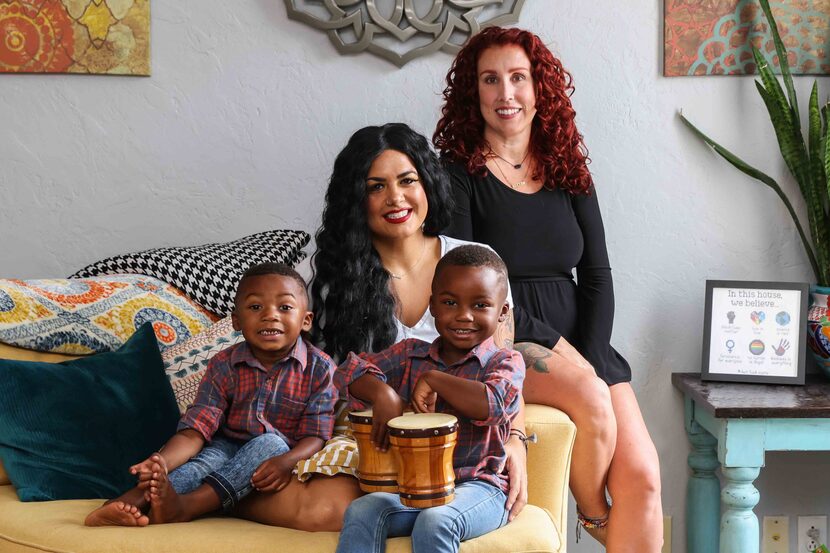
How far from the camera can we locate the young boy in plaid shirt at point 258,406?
181 centimetres

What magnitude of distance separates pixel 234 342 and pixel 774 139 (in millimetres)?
1794

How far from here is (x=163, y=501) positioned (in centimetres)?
170

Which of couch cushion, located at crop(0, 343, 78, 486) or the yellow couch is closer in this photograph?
the yellow couch

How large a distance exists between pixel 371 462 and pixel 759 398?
1340mm

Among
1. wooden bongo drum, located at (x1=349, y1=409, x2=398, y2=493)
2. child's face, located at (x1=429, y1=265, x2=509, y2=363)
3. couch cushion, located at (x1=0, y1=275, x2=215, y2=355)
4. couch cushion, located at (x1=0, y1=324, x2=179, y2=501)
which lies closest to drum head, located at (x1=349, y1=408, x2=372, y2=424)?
wooden bongo drum, located at (x1=349, y1=409, x2=398, y2=493)

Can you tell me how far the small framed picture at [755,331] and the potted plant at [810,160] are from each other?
5 centimetres

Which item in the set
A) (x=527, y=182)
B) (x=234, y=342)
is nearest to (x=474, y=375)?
(x=234, y=342)

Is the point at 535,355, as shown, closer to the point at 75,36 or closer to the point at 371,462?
the point at 371,462

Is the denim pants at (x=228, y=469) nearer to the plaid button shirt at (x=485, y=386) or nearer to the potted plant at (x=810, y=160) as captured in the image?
the plaid button shirt at (x=485, y=386)

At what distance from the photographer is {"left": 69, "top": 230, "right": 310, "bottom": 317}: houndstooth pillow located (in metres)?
2.38

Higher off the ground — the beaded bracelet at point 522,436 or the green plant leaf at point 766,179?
the green plant leaf at point 766,179

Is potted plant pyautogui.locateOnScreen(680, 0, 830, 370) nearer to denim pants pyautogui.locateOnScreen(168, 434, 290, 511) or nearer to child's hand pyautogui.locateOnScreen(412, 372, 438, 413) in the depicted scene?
child's hand pyautogui.locateOnScreen(412, 372, 438, 413)

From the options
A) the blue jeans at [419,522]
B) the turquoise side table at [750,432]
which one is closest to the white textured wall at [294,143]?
the turquoise side table at [750,432]

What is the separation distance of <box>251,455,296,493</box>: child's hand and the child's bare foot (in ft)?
0.50
